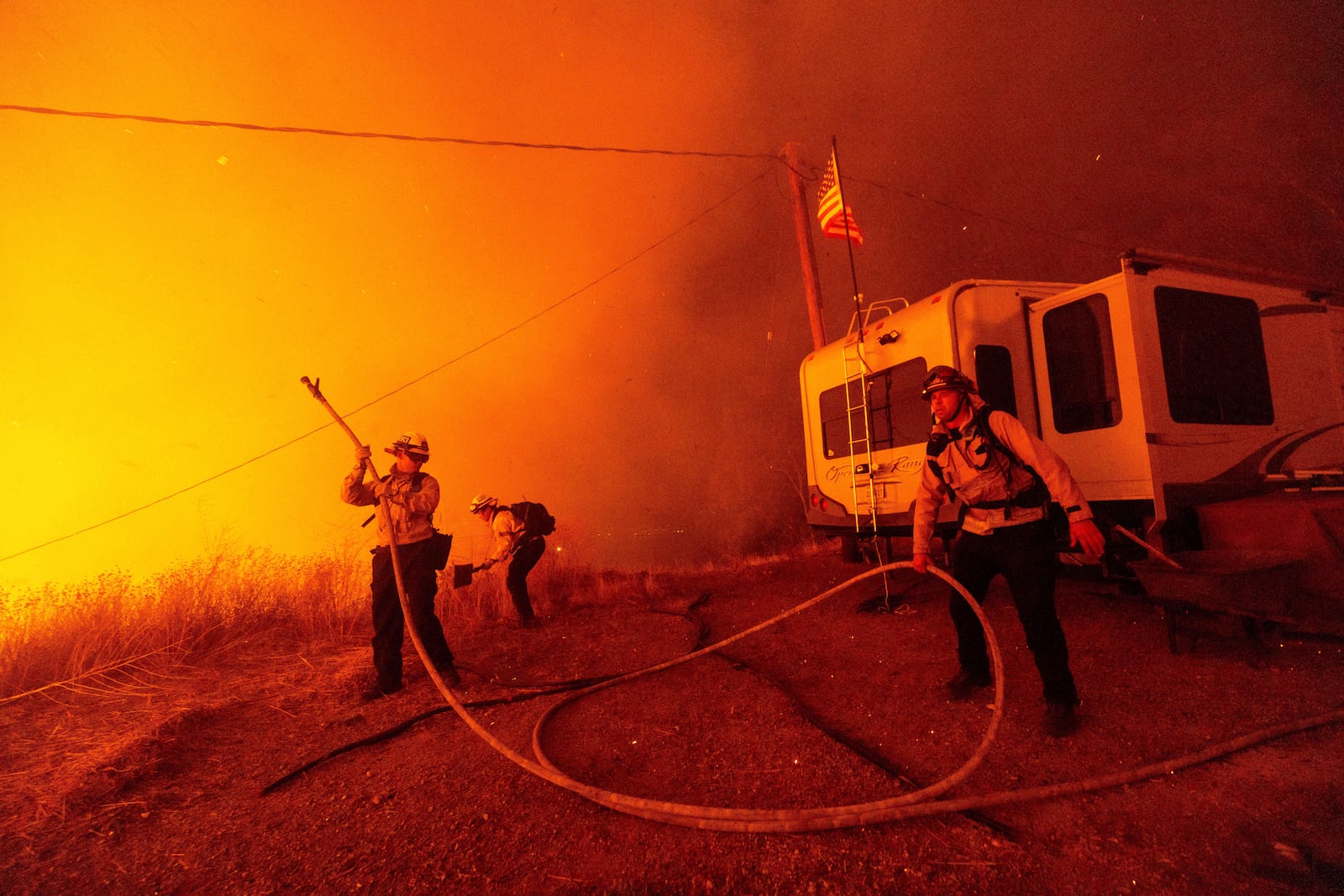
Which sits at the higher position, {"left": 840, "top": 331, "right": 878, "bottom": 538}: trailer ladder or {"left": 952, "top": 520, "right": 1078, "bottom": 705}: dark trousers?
{"left": 840, "top": 331, "right": 878, "bottom": 538}: trailer ladder

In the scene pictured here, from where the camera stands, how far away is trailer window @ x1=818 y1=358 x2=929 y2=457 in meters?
5.77

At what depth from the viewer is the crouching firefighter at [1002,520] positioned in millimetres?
2941

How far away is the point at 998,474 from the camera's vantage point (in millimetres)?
3092

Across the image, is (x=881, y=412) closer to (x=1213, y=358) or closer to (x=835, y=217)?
(x=1213, y=358)

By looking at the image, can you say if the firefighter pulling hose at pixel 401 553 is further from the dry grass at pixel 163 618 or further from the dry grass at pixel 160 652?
the dry grass at pixel 163 618

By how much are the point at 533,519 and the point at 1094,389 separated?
632 centimetres

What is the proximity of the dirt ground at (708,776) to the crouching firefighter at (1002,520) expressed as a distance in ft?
1.15

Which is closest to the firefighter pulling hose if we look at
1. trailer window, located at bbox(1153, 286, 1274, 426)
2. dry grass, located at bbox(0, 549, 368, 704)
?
dry grass, located at bbox(0, 549, 368, 704)

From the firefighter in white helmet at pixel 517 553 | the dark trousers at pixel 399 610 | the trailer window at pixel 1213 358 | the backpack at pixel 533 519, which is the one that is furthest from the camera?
the backpack at pixel 533 519

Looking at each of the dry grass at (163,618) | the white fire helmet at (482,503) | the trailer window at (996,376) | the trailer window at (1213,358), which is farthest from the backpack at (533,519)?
the trailer window at (1213,358)

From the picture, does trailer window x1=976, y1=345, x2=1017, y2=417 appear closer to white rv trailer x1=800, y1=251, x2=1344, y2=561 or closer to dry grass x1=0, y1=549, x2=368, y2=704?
white rv trailer x1=800, y1=251, x2=1344, y2=561

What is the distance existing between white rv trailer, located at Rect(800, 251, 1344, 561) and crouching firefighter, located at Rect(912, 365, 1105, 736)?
2.13 m

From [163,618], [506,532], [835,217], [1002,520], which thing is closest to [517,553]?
[506,532]

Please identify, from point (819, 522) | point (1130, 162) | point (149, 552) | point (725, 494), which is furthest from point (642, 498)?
point (1130, 162)
